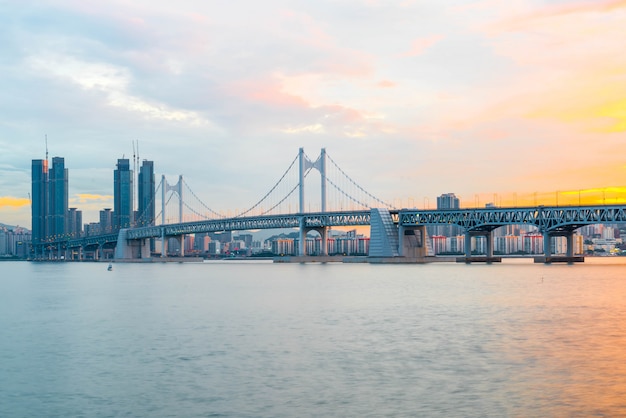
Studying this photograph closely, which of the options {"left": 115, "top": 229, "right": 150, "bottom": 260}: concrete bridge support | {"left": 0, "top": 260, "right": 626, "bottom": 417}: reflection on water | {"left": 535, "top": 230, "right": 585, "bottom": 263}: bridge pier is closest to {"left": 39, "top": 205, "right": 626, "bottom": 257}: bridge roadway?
{"left": 535, "top": 230, "right": 585, "bottom": 263}: bridge pier

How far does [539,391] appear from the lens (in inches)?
712

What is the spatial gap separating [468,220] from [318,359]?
332 ft

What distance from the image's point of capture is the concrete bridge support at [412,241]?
405ft

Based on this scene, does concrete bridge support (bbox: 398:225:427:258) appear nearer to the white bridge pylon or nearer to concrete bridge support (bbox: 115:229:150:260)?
the white bridge pylon

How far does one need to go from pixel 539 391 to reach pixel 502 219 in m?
103

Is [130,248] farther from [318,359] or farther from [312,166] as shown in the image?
[318,359]

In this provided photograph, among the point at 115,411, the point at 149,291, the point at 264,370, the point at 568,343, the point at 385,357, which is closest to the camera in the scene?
the point at 115,411

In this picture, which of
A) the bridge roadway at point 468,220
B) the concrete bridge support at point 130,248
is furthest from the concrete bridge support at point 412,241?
the concrete bridge support at point 130,248

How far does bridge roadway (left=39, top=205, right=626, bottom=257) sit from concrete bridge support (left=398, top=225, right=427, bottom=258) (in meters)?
0.26

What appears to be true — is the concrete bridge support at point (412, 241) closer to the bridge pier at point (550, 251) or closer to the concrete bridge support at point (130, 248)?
the bridge pier at point (550, 251)

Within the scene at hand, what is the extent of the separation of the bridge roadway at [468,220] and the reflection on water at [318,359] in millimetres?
68942

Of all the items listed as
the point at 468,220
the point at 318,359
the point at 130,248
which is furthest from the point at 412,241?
the point at 318,359

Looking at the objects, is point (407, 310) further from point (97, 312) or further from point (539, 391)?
point (539, 391)

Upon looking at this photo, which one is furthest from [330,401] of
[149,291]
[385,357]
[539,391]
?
[149,291]
